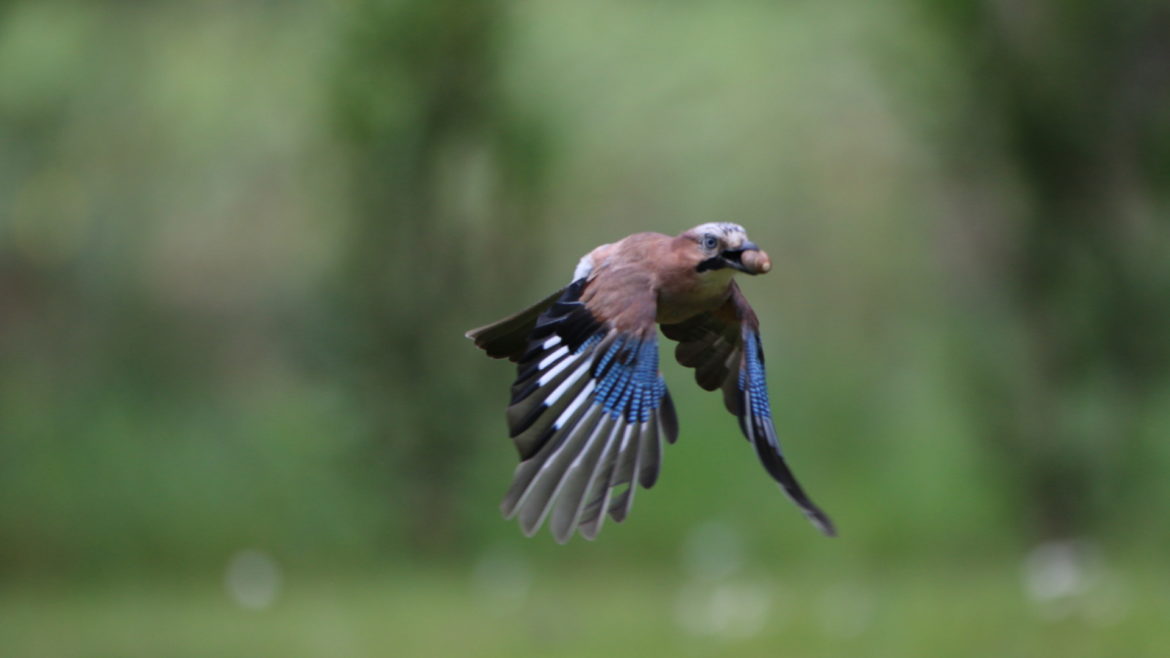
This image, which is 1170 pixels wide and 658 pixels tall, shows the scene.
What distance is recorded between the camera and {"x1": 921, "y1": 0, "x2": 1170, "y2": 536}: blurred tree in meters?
5.71

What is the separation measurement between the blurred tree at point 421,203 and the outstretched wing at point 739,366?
11.9 ft

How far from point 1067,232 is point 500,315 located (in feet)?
7.02

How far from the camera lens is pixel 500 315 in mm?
5980

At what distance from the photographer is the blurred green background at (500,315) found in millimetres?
5688

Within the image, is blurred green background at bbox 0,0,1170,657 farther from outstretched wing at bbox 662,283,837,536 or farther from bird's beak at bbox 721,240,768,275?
bird's beak at bbox 721,240,768,275

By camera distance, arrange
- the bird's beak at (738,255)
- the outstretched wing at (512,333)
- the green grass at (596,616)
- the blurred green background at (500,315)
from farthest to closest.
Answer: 1. the blurred green background at (500,315)
2. the green grass at (596,616)
3. the outstretched wing at (512,333)
4. the bird's beak at (738,255)

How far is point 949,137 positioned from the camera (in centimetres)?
591

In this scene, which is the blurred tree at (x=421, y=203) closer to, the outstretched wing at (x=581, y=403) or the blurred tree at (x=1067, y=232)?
the blurred tree at (x=1067, y=232)

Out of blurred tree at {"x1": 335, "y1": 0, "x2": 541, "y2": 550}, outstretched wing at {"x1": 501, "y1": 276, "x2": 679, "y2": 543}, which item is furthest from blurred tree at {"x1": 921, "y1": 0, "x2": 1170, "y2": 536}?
outstretched wing at {"x1": 501, "y1": 276, "x2": 679, "y2": 543}

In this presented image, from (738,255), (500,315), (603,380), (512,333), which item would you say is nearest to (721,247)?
(738,255)

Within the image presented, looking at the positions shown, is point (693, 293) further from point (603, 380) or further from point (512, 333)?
point (512, 333)

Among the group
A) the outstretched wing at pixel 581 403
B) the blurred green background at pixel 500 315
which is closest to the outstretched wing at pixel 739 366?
the outstretched wing at pixel 581 403

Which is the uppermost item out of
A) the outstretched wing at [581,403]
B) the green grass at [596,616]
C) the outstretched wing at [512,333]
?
the green grass at [596,616]

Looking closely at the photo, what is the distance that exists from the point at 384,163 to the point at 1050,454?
2688 millimetres
